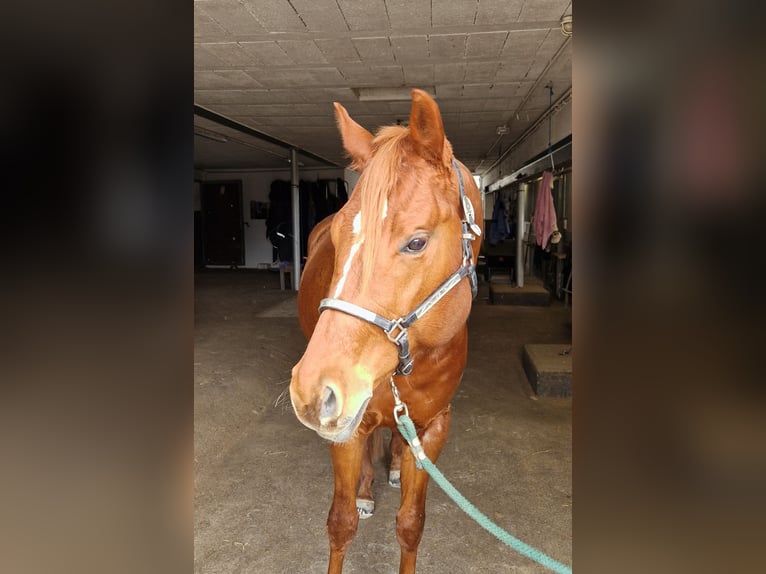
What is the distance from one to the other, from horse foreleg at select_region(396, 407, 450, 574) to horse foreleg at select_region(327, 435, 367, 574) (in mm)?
169

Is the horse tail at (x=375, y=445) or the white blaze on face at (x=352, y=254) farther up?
the white blaze on face at (x=352, y=254)

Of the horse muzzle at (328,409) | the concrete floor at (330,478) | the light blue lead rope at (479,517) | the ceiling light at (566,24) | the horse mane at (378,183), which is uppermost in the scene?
the ceiling light at (566,24)

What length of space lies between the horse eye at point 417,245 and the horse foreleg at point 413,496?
791mm

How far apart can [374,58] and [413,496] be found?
3.59 m

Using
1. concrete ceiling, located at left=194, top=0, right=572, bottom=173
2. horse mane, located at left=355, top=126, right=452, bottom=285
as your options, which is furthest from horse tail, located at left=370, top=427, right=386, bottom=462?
concrete ceiling, located at left=194, top=0, right=572, bottom=173

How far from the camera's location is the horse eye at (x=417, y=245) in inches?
41.3

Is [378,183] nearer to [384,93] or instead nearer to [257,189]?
[384,93]

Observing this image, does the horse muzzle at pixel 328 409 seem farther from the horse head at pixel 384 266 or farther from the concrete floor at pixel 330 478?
the concrete floor at pixel 330 478

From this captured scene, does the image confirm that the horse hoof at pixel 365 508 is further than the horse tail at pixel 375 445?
No

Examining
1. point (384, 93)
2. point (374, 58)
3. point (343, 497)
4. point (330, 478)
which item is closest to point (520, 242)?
point (384, 93)

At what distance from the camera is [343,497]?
5.14 ft

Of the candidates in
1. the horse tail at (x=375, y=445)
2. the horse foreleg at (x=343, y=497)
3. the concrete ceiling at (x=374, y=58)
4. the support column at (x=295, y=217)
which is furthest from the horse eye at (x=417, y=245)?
the support column at (x=295, y=217)

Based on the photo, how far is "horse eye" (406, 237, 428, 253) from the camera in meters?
1.05
